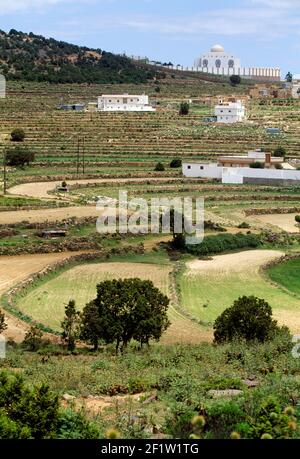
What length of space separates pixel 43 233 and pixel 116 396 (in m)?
23.5

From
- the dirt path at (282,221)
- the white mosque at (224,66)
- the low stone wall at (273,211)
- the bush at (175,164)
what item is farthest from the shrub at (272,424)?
the white mosque at (224,66)

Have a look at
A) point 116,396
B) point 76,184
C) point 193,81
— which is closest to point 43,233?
point 76,184

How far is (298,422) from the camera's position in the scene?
12102 mm

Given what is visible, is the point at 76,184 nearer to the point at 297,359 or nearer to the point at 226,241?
the point at 226,241

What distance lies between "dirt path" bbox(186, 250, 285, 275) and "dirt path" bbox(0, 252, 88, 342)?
4918 millimetres

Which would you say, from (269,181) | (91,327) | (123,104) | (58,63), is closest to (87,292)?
(91,327)

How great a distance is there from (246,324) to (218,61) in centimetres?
16577

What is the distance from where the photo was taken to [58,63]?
117 meters

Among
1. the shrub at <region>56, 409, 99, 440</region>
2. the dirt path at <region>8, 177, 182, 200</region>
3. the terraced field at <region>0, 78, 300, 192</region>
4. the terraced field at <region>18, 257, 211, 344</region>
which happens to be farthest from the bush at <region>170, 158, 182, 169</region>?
the shrub at <region>56, 409, 99, 440</region>

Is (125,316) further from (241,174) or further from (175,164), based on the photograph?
(175,164)

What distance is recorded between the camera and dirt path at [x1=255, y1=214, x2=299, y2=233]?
42.4m

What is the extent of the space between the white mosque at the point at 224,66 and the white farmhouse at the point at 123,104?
289 ft

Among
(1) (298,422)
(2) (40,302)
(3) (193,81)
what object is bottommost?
(2) (40,302)

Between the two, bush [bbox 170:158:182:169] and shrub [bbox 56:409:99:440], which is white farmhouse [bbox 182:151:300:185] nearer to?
bush [bbox 170:158:182:169]
